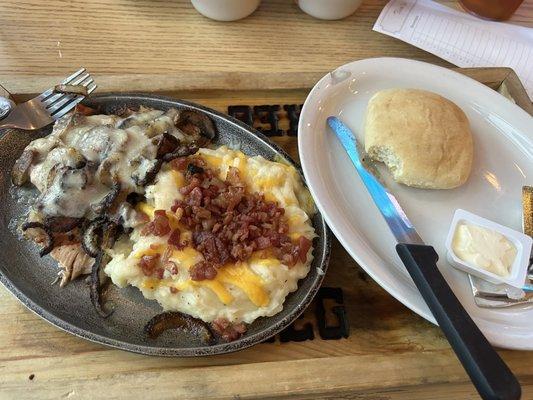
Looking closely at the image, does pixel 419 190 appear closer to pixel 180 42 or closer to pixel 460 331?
pixel 460 331

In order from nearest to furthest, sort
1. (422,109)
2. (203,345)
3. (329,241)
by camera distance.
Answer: (203,345)
(329,241)
(422,109)

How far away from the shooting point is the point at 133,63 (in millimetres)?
2225

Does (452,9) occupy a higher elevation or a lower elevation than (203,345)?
higher

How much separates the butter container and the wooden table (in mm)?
244

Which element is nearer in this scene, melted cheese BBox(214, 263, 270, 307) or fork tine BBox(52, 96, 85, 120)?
melted cheese BBox(214, 263, 270, 307)

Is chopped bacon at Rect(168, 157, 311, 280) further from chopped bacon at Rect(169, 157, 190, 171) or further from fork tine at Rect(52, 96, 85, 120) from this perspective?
fork tine at Rect(52, 96, 85, 120)

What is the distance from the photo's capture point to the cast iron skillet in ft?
4.51

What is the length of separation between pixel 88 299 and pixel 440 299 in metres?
1.06

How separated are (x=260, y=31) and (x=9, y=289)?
170 centimetres

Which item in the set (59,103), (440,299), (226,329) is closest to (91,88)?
(59,103)

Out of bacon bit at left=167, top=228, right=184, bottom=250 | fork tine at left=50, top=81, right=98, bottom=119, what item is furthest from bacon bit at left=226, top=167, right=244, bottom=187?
fork tine at left=50, top=81, right=98, bottom=119

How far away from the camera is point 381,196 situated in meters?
1.64

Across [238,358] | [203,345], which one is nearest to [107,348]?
[203,345]

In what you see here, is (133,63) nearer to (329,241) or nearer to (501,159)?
(329,241)
